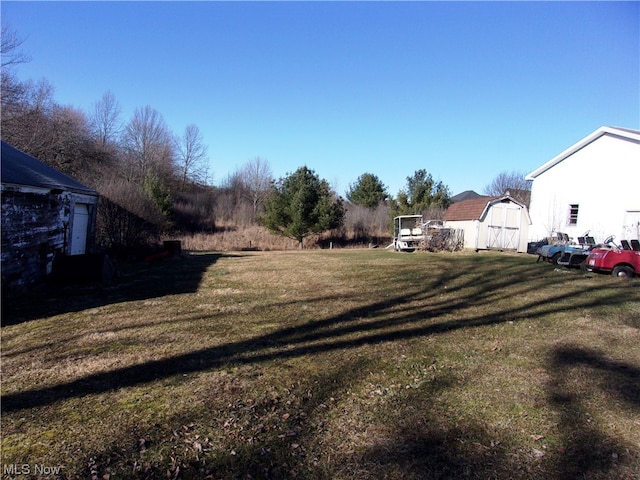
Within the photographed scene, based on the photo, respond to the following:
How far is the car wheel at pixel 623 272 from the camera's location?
11086 millimetres

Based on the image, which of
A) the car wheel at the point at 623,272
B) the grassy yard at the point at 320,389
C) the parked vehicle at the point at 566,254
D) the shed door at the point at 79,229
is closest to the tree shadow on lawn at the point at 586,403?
the grassy yard at the point at 320,389

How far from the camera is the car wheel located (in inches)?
436

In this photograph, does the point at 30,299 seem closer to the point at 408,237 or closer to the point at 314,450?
the point at 314,450

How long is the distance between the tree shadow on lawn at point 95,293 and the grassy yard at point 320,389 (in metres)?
0.09

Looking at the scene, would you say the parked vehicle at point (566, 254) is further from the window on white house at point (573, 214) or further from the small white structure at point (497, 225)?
the window on white house at point (573, 214)

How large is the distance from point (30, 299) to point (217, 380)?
243 inches

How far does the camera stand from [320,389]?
3.75 metres

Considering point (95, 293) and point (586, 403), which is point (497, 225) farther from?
point (95, 293)

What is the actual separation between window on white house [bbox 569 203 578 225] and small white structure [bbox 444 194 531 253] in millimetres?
2135

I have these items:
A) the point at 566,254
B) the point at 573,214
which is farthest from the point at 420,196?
A: the point at 566,254

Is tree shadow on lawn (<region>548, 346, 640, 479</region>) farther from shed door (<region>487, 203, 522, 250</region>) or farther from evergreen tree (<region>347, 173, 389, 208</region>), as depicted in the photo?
evergreen tree (<region>347, 173, 389, 208</region>)

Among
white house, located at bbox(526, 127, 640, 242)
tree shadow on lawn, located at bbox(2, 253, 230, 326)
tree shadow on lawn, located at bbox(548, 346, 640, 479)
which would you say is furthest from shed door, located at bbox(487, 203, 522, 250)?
tree shadow on lawn, located at bbox(548, 346, 640, 479)

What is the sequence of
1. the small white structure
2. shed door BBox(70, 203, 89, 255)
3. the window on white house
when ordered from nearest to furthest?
shed door BBox(70, 203, 89, 255), the window on white house, the small white structure

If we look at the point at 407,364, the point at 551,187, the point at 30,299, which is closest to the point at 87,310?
the point at 30,299
